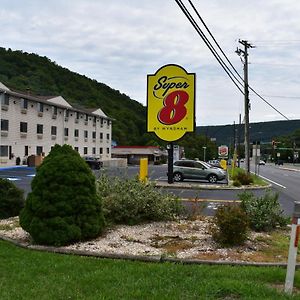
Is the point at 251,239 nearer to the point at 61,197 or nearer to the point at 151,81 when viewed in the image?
the point at 61,197

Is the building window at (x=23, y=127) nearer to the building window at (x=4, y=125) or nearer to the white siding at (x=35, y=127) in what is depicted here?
the white siding at (x=35, y=127)

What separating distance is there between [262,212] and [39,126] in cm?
5403

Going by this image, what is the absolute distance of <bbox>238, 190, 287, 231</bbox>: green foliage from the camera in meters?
10.1

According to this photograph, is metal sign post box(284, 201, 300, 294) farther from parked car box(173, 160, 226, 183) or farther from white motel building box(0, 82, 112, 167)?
white motel building box(0, 82, 112, 167)

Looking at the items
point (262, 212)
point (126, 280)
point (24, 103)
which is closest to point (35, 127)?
point (24, 103)

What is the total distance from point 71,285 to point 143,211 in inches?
191

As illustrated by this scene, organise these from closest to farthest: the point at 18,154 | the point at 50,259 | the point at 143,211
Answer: the point at 50,259, the point at 143,211, the point at 18,154

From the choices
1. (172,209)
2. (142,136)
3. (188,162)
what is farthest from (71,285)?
(142,136)

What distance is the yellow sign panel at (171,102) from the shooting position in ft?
86.8

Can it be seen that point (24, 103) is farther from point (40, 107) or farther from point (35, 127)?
point (40, 107)

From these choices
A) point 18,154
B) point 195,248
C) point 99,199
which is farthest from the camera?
point 18,154

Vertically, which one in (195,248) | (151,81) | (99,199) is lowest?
(195,248)

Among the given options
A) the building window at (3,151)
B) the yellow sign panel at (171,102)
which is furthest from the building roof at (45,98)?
the yellow sign panel at (171,102)

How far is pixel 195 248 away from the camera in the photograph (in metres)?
8.01
